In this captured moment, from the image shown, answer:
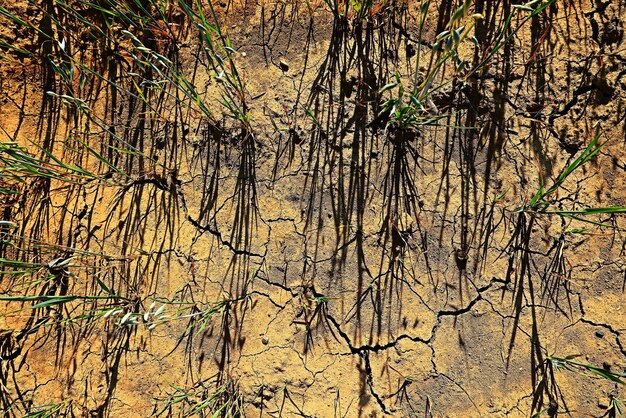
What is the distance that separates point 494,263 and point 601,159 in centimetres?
81

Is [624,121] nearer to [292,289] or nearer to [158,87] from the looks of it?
[292,289]

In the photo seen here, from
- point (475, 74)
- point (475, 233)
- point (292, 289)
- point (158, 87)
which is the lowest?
point (292, 289)

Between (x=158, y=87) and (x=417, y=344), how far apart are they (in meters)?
1.96

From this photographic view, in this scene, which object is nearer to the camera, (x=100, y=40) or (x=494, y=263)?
(x=494, y=263)

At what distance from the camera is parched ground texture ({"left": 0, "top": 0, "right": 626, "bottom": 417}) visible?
8.09ft

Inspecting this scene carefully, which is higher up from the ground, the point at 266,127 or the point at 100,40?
the point at 100,40

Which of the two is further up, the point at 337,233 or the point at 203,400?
the point at 337,233

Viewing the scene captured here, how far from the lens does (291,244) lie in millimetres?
2555

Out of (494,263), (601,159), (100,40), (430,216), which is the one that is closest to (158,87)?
(100,40)

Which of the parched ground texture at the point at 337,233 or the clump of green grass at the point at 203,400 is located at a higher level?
the parched ground texture at the point at 337,233

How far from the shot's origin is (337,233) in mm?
2543

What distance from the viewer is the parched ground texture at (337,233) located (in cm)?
246

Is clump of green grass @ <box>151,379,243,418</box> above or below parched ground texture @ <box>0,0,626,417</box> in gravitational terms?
below

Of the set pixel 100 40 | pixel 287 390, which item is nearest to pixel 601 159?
pixel 287 390
